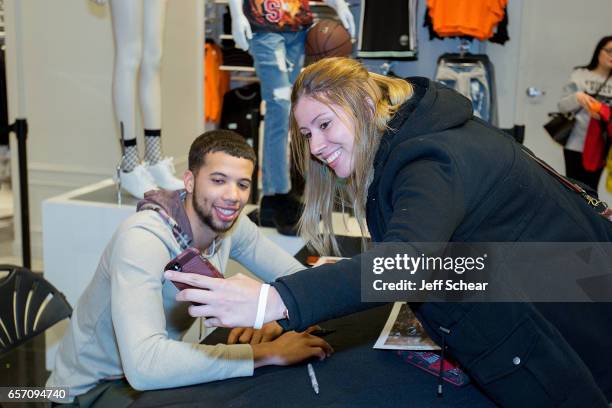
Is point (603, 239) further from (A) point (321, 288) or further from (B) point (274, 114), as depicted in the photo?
(B) point (274, 114)

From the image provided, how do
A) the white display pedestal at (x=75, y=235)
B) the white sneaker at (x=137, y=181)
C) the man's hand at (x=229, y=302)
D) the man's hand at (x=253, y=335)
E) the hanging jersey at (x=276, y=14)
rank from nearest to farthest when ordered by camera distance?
the man's hand at (x=229, y=302) < the man's hand at (x=253, y=335) < the white display pedestal at (x=75, y=235) < the white sneaker at (x=137, y=181) < the hanging jersey at (x=276, y=14)

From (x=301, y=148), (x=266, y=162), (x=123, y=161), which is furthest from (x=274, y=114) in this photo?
(x=301, y=148)

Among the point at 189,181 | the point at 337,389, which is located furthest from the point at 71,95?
the point at 337,389

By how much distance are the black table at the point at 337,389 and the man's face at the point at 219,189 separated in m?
0.52

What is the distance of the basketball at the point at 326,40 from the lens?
369 centimetres

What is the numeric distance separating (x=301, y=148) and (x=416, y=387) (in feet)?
1.87

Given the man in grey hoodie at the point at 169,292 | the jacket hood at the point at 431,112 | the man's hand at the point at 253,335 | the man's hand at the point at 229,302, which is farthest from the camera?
the man's hand at the point at 253,335

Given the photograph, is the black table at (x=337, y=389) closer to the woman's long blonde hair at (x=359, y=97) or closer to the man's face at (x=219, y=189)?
the woman's long blonde hair at (x=359, y=97)

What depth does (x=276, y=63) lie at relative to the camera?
3436 millimetres

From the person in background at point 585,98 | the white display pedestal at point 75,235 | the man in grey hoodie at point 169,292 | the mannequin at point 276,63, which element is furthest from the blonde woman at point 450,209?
the person in background at point 585,98

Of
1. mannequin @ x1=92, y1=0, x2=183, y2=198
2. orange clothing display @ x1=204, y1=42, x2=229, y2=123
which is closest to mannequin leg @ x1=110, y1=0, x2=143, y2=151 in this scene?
mannequin @ x1=92, y1=0, x2=183, y2=198

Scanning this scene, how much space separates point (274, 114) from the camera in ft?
11.4

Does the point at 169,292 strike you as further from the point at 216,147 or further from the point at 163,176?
the point at 163,176

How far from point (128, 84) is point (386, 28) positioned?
6.76 feet
